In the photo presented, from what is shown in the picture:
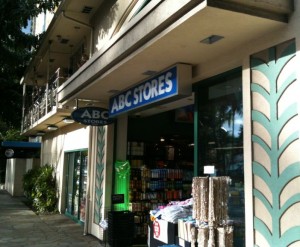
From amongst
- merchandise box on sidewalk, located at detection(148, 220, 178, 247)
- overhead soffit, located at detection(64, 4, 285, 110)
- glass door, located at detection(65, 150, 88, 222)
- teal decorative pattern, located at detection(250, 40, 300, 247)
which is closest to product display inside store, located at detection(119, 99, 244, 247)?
merchandise box on sidewalk, located at detection(148, 220, 178, 247)

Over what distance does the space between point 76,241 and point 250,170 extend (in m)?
6.03

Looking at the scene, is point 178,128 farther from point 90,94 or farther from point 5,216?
point 5,216

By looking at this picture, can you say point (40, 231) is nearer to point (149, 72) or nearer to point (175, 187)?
point (175, 187)

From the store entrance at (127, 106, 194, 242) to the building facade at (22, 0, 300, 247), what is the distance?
0.10 ft

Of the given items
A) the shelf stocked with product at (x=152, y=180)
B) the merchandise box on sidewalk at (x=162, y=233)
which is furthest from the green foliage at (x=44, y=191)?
the merchandise box on sidewalk at (x=162, y=233)

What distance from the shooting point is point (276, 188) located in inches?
168

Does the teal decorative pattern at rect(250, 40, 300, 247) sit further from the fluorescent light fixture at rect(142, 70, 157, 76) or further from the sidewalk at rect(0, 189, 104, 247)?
the sidewalk at rect(0, 189, 104, 247)

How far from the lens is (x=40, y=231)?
1052cm

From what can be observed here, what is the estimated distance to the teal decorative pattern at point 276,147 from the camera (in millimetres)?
4102

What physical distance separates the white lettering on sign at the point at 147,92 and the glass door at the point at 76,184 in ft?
14.8

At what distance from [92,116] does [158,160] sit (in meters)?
2.37


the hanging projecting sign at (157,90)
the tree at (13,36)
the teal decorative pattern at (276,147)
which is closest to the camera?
the teal decorative pattern at (276,147)

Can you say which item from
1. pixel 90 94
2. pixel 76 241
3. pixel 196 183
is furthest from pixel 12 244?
pixel 196 183

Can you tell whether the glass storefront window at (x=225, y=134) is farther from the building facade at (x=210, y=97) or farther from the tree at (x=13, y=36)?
the tree at (x=13, y=36)
